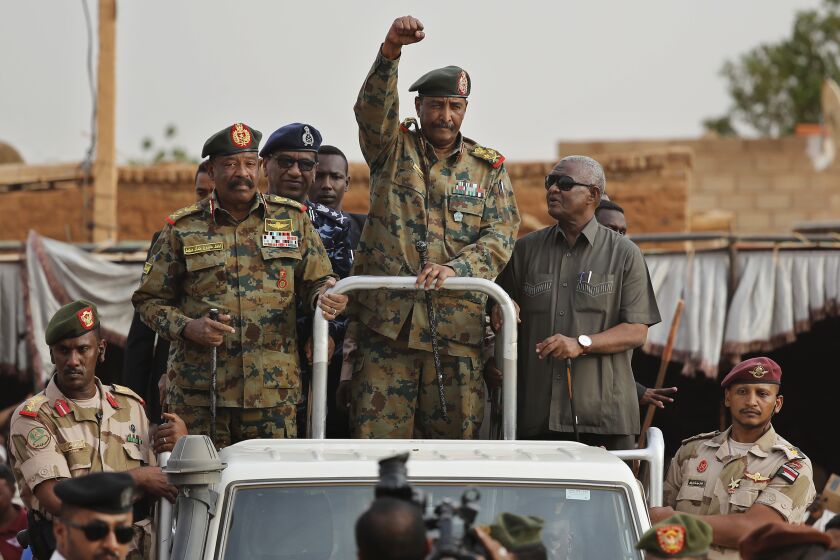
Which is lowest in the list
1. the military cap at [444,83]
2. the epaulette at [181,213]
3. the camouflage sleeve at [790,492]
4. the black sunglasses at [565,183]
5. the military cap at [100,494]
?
the camouflage sleeve at [790,492]

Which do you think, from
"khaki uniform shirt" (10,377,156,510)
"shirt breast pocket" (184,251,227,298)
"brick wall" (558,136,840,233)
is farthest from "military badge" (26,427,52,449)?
"brick wall" (558,136,840,233)

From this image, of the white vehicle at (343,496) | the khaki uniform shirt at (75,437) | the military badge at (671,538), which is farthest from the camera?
the khaki uniform shirt at (75,437)

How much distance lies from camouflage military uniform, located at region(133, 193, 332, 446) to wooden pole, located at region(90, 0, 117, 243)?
291 inches

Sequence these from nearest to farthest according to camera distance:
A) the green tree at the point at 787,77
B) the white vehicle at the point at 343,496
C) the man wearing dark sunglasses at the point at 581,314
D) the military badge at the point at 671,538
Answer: the military badge at the point at 671,538, the white vehicle at the point at 343,496, the man wearing dark sunglasses at the point at 581,314, the green tree at the point at 787,77

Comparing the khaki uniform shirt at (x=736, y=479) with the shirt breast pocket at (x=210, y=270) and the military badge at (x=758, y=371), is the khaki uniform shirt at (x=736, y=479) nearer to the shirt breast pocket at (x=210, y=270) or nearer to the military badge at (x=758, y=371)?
the military badge at (x=758, y=371)

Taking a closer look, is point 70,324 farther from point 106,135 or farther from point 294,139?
point 106,135

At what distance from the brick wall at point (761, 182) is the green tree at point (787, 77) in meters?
11.0

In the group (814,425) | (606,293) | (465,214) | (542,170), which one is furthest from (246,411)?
(542,170)

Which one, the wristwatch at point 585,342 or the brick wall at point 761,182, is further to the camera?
the brick wall at point 761,182

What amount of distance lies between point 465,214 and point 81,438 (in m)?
1.72

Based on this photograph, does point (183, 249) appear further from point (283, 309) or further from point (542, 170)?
point (542, 170)

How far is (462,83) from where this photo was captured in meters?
5.55

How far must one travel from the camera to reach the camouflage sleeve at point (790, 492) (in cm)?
540

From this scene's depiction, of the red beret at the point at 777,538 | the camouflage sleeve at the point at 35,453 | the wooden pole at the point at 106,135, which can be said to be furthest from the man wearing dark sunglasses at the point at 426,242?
the wooden pole at the point at 106,135
